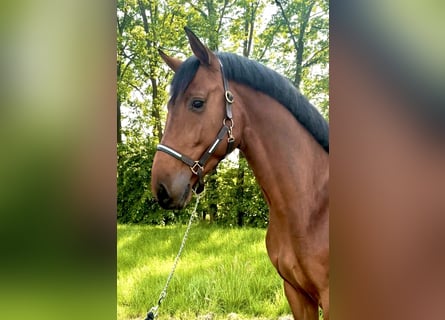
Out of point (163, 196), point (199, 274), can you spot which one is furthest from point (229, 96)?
point (199, 274)

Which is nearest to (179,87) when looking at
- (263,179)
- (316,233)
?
(263,179)

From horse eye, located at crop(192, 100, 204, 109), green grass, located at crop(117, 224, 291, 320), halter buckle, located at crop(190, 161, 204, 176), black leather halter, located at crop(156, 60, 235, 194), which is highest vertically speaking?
horse eye, located at crop(192, 100, 204, 109)

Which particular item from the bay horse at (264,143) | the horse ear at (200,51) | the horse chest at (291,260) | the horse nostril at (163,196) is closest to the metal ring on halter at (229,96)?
the bay horse at (264,143)

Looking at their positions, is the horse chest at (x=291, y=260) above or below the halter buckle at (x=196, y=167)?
below

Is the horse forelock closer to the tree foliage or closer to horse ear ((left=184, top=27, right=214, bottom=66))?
horse ear ((left=184, top=27, right=214, bottom=66))

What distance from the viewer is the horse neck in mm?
1423

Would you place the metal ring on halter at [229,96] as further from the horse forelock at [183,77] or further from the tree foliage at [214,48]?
the tree foliage at [214,48]

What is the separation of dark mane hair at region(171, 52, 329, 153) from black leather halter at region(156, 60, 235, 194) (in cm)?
6

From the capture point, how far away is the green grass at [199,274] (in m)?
2.00

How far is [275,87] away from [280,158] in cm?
27

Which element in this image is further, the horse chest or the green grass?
the green grass

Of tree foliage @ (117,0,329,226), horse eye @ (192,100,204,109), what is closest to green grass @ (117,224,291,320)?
tree foliage @ (117,0,329,226)
